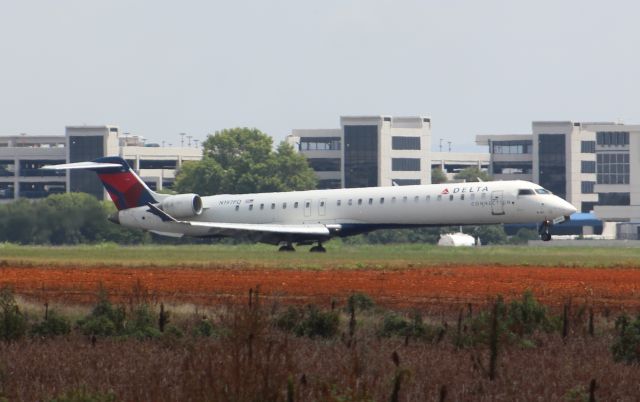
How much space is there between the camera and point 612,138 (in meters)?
139

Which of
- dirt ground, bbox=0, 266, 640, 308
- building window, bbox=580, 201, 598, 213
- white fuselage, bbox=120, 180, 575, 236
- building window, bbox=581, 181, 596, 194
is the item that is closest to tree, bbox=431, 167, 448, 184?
building window, bbox=581, 181, 596, 194

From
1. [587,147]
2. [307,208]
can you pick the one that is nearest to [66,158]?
[587,147]

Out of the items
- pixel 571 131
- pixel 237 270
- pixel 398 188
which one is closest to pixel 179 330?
pixel 237 270

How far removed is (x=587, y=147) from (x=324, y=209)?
106 m

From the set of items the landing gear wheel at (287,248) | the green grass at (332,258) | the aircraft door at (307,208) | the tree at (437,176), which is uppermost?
the tree at (437,176)

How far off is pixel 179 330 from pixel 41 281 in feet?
51.8

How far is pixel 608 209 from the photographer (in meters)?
133

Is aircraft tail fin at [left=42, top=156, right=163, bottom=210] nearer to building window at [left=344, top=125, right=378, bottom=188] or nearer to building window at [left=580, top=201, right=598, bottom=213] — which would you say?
building window at [left=344, top=125, right=378, bottom=188]

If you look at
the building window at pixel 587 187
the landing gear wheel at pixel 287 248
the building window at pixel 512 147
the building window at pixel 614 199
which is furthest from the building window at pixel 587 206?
the landing gear wheel at pixel 287 248

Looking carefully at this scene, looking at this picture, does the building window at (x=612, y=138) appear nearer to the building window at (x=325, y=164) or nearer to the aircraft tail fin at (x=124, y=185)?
the building window at (x=325, y=164)

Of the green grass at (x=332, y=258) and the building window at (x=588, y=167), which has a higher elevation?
the building window at (x=588, y=167)

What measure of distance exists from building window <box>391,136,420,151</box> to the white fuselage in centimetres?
9598

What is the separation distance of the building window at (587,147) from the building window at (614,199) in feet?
77.8

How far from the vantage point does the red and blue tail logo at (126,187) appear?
6612cm
